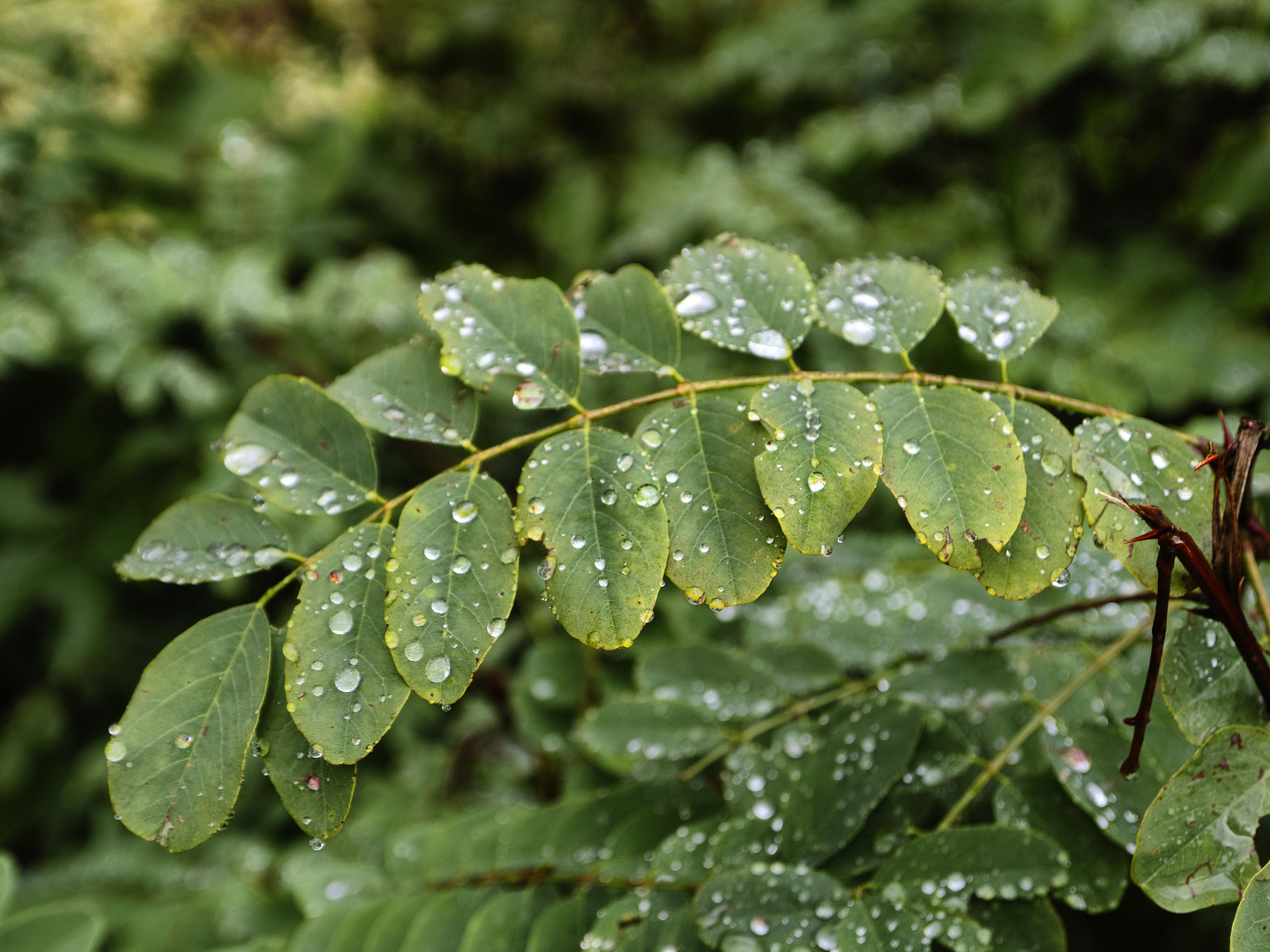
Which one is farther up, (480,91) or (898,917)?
(480,91)

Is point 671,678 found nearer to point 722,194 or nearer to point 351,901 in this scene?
point 351,901

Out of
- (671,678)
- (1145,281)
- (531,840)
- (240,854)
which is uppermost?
(1145,281)

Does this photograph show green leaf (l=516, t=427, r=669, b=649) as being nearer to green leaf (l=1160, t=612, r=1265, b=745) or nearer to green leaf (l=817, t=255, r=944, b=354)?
green leaf (l=817, t=255, r=944, b=354)

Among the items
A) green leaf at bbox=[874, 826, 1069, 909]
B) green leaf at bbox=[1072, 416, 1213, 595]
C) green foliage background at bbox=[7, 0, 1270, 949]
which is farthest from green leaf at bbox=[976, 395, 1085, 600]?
green foliage background at bbox=[7, 0, 1270, 949]

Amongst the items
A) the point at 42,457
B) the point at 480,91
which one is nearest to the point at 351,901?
the point at 42,457

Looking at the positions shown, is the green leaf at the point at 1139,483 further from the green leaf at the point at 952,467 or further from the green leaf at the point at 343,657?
the green leaf at the point at 343,657

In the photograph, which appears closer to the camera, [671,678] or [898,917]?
[898,917]
